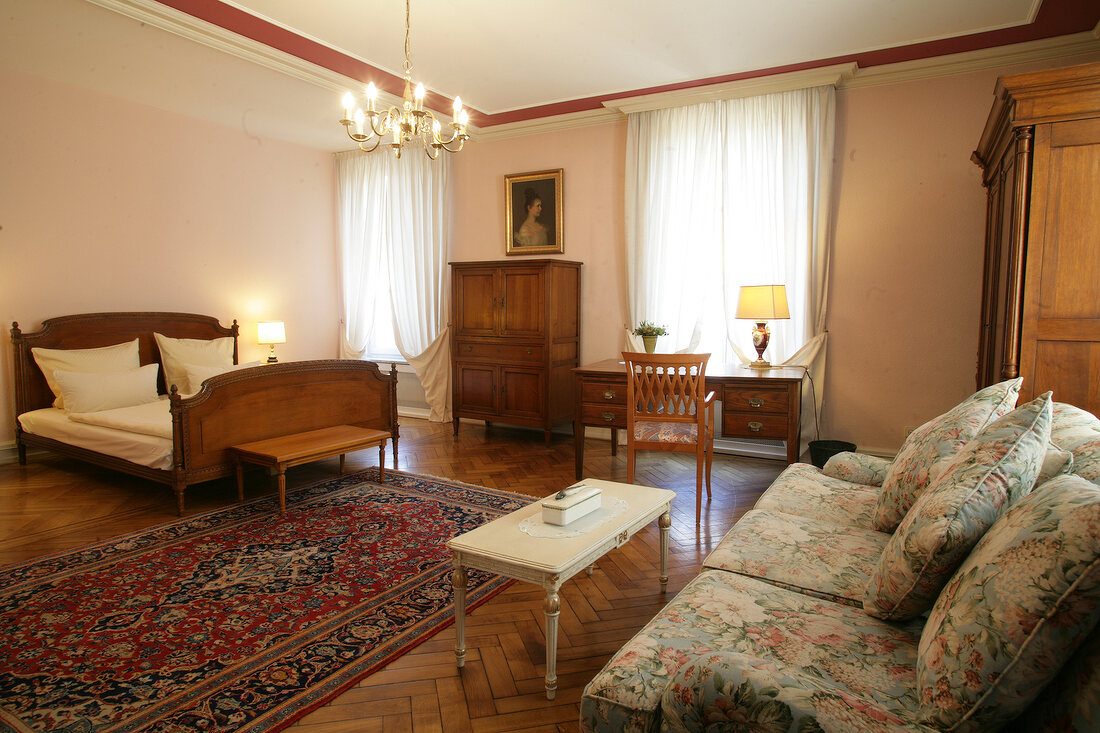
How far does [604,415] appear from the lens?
4062 mm

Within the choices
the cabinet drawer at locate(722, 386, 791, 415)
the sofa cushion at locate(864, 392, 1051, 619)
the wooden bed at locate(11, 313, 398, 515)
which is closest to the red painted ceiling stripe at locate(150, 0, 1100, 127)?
the wooden bed at locate(11, 313, 398, 515)

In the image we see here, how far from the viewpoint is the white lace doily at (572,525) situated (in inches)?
80.5

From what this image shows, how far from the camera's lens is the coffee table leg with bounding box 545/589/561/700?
70.6 inches

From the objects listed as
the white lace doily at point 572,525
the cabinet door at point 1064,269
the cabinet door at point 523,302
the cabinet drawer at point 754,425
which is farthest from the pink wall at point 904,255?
the white lace doily at point 572,525

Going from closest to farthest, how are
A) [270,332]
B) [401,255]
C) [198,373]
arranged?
[198,373] < [270,332] < [401,255]

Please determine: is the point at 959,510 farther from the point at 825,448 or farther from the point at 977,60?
the point at 977,60

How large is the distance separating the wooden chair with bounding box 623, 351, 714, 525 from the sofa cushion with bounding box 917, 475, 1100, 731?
7.58 ft

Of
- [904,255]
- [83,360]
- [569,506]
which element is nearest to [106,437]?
[83,360]

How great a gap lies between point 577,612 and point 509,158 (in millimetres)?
4486

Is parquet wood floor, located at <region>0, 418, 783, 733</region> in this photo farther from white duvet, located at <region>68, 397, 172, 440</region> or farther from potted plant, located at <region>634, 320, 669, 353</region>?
potted plant, located at <region>634, 320, 669, 353</region>

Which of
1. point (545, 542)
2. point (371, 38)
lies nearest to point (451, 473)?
point (545, 542)

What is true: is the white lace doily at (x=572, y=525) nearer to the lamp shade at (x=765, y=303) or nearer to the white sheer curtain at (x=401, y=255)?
the lamp shade at (x=765, y=303)

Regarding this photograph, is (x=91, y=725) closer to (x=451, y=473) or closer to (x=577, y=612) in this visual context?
(x=577, y=612)

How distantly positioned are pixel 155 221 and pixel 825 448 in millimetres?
5511
